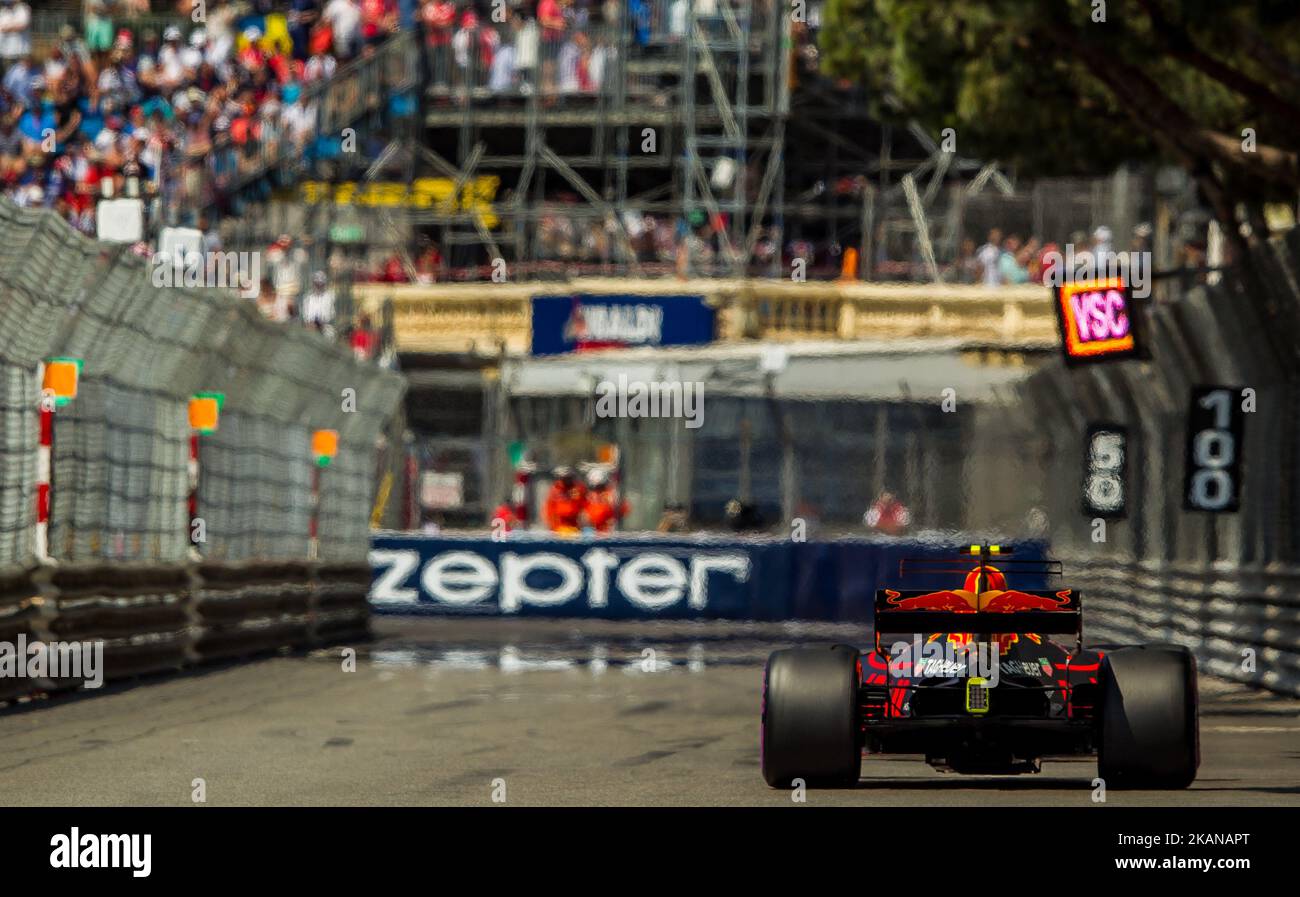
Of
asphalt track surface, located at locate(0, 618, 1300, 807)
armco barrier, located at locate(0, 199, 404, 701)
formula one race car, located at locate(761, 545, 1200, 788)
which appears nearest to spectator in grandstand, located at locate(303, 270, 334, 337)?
armco barrier, located at locate(0, 199, 404, 701)

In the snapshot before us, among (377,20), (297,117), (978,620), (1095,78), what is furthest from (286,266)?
(978,620)

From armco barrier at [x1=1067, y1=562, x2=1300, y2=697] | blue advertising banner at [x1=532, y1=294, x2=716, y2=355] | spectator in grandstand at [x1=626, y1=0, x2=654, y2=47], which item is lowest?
armco barrier at [x1=1067, y1=562, x2=1300, y2=697]

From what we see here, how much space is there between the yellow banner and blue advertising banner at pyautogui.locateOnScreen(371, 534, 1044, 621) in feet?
43.7

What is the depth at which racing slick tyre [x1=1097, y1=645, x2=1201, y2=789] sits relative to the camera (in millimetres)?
10445

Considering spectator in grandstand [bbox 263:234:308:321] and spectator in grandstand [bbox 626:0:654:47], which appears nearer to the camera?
spectator in grandstand [bbox 263:234:308:321]

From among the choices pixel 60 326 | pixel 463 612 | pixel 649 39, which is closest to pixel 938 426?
pixel 463 612

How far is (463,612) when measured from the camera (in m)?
33.7

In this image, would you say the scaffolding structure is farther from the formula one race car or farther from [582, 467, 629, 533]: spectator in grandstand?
the formula one race car

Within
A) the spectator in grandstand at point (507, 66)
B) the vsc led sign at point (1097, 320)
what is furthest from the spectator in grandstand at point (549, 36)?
the vsc led sign at point (1097, 320)

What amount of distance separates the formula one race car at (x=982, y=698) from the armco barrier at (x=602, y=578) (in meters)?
22.6

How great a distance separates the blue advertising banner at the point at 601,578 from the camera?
110ft

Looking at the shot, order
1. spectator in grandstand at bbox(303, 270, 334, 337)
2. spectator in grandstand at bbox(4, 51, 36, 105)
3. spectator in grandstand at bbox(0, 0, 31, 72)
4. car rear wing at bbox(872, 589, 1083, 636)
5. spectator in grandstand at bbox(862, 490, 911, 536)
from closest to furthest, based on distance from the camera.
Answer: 1. car rear wing at bbox(872, 589, 1083, 636)
2. spectator in grandstand at bbox(303, 270, 334, 337)
3. spectator in grandstand at bbox(862, 490, 911, 536)
4. spectator in grandstand at bbox(4, 51, 36, 105)
5. spectator in grandstand at bbox(0, 0, 31, 72)

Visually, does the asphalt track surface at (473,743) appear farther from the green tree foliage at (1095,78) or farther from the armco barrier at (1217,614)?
the green tree foliage at (1095,78)

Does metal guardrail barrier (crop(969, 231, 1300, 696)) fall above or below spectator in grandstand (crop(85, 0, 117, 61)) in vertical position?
below
